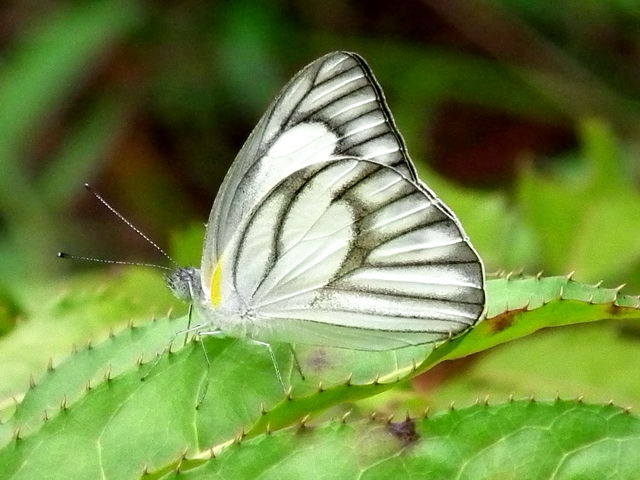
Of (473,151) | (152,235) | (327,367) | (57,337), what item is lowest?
(152,235)

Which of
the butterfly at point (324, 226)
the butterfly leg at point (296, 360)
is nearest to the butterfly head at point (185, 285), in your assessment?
the butterfly at point (324, 226)

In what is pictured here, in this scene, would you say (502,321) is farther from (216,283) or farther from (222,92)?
(222,92)

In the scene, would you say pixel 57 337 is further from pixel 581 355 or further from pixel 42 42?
pixel 42 42

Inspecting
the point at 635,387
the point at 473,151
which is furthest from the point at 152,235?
the point at 635,387

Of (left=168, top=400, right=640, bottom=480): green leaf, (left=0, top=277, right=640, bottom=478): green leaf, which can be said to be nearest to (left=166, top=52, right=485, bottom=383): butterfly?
(left=0, top=277, right=640, bottom=478): green leaf

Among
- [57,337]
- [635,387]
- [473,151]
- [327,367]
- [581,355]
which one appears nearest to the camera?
[327,367]

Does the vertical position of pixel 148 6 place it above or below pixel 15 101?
above

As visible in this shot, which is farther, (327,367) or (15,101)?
(15,101)

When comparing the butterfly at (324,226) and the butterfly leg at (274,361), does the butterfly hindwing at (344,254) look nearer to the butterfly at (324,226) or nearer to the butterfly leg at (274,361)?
the butterfly at (324,226)
